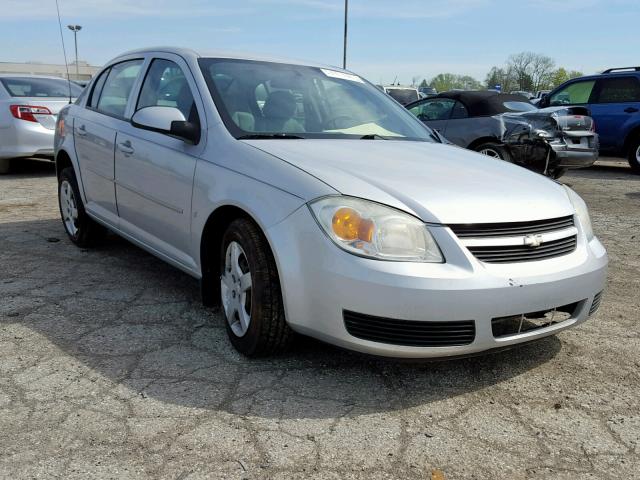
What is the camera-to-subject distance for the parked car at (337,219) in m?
2.56

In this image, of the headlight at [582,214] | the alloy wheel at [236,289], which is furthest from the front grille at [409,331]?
the headlight at [582,214]

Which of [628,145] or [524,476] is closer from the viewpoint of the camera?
[524,476]

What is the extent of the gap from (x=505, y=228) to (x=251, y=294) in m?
1.16

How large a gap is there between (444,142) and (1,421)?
2.89 m

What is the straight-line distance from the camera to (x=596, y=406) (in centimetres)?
275

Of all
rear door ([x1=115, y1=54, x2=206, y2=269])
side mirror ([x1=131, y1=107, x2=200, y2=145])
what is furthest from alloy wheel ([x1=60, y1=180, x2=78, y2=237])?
side mirror ([x1=131, y1=107, x2=200, y2=145])

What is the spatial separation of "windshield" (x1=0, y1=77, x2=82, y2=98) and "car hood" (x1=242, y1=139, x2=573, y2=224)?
738cm

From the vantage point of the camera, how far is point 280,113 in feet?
11.7

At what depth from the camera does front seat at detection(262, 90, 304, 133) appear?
3463 millimetres

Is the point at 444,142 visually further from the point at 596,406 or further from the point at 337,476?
the point at 337,476

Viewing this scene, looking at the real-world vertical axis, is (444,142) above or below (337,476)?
above

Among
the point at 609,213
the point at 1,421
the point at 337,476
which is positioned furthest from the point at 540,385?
the point at 609,213

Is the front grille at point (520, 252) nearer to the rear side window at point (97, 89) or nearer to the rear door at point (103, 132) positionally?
the rear door at point (103, 132)

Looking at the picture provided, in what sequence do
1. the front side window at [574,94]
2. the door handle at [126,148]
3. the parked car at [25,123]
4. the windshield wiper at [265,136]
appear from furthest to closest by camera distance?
the front side window at [574,94] → the parked car at [25,123] → the door handle at [126,148] → the windshield wiper at [265,136]
